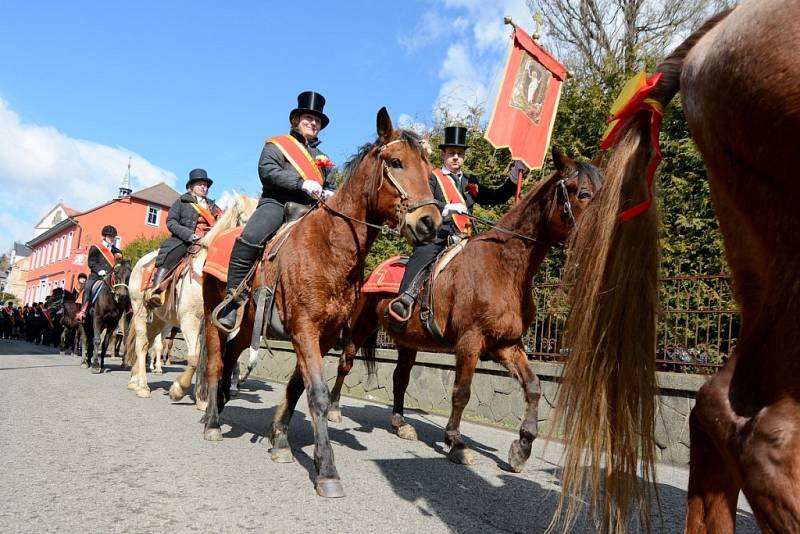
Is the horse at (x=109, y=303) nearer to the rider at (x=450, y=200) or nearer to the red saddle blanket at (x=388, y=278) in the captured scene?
the red saddle blanket at (x=388, y=278)

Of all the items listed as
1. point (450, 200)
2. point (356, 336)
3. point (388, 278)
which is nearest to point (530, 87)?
point (450, 200)

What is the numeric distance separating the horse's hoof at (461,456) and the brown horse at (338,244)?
1440 millimetres

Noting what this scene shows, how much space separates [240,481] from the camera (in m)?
3.92

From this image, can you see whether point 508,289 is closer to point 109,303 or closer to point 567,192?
point 567,192

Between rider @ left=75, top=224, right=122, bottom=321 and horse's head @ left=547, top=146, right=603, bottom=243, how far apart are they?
10.6m

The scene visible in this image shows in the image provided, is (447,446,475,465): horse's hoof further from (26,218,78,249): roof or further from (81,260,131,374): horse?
(26,218,78,249): roof

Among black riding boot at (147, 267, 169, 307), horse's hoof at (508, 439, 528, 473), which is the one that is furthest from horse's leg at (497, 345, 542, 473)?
black riding boot at (147, 267, 169, 307)

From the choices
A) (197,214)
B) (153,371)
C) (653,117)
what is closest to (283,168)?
(653,117)

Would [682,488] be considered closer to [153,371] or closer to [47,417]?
[47,417]

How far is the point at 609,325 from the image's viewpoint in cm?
216

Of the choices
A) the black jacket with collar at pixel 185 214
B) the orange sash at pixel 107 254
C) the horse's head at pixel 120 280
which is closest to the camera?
the black jacket with collar at pixel 185 214

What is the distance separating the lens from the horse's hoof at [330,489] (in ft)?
12.0

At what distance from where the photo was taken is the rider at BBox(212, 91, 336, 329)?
16.2 feet

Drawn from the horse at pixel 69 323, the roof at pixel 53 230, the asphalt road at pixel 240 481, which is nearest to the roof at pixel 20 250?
the roof at pixel 53 230
